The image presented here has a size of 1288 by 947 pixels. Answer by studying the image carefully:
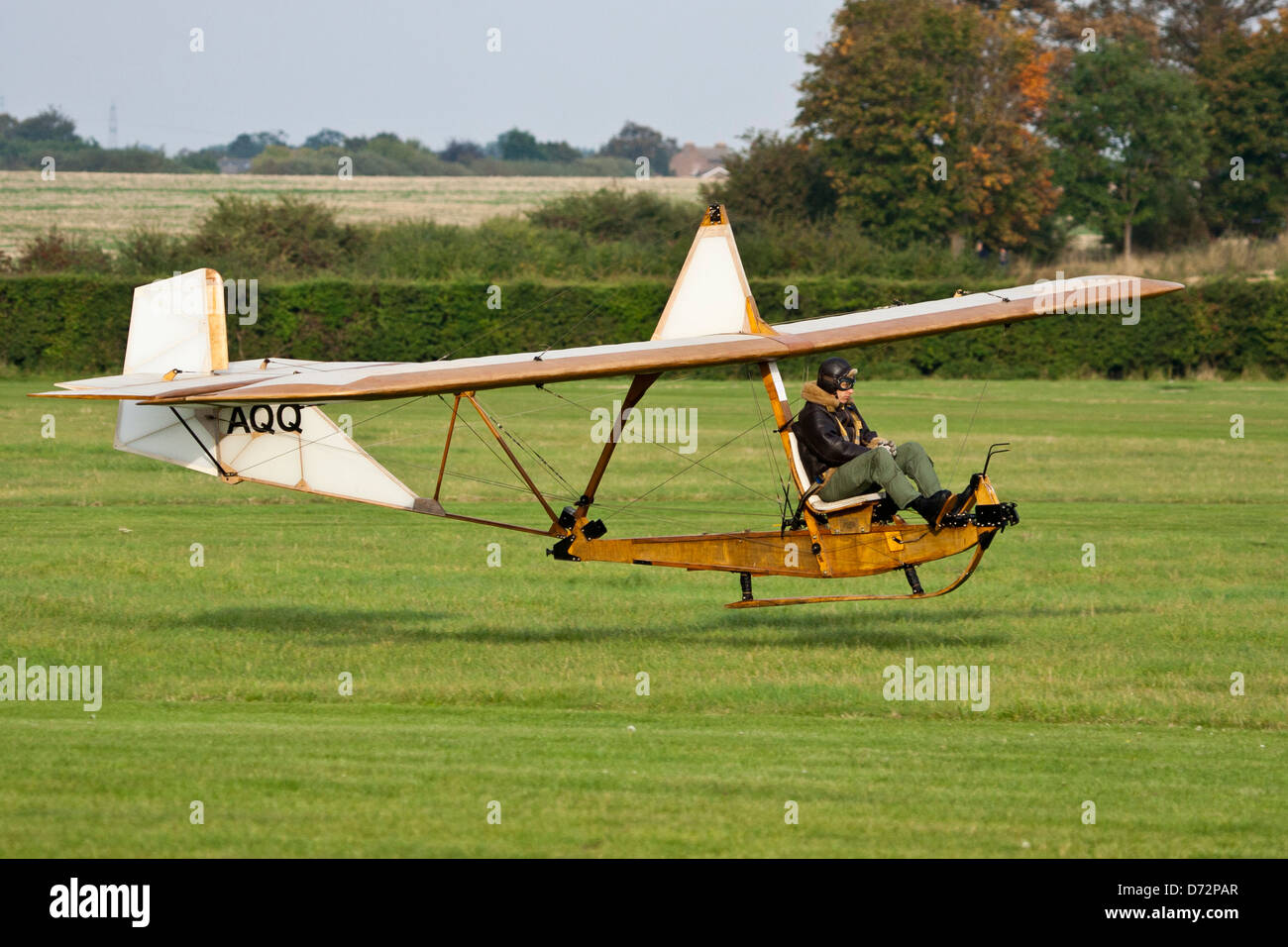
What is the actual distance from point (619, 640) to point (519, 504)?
11172 mm

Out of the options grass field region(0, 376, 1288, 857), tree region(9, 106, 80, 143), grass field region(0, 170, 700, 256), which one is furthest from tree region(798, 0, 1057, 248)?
tree region(9, 106, 80, 143)

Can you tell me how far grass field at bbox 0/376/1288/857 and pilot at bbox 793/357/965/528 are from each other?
154cm

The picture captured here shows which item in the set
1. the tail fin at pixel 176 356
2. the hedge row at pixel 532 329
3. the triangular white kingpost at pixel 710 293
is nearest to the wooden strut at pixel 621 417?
the triangular white kingpost at pixel 710 293

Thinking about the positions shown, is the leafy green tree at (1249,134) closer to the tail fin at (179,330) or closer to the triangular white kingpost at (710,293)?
the triangular white kingpost at (710,293)

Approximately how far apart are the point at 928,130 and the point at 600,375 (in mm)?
64173

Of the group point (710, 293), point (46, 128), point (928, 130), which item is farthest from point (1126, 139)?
point (46, 128)

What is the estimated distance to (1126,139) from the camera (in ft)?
276

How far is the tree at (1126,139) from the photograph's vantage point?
81.4 metres

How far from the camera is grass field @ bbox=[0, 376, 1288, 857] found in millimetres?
9422

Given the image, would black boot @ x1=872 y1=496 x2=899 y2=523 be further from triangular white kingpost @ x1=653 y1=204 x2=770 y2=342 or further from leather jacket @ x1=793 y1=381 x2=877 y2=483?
triangular white kingpost @ x1=653 y1=204 x2=770 y2=342

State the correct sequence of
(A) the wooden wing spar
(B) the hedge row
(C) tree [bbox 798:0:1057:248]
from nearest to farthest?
(A) the wooden wing spar → (B) the hedge row → (C) tree [bbox 798:0:1057:248]

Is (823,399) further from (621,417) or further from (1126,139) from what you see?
(1126,139)

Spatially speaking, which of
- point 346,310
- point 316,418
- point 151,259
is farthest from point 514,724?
point 151,259

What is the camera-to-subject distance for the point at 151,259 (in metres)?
63.2
